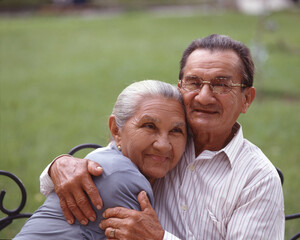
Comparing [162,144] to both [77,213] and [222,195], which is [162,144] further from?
[77,213]

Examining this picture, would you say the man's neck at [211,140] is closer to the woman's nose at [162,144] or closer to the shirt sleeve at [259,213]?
the woman's nose at [162,144]

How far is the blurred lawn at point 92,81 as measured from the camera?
→ 6.19 metres

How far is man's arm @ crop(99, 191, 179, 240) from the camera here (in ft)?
6.97

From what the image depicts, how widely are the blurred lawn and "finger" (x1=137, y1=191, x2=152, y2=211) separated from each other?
1.06m

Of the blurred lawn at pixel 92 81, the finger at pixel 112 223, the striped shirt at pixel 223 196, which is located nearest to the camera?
the finger at pixel 112 223

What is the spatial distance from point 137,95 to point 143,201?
25.9 inches

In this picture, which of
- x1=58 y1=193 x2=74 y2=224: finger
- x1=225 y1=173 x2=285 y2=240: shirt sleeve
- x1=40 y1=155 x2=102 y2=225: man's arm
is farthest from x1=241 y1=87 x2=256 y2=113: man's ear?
x1=58 y1=193 x2=74 y2=224: finger

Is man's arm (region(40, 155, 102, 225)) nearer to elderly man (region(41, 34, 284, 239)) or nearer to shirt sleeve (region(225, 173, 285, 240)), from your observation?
elderly man (region(41, 34, 284, 239))

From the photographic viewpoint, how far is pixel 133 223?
2.12m

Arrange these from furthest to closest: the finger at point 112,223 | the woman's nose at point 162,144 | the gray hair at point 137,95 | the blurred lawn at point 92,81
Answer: the blurred lawn at point 92,81, the gray hair at point 137,95, the woman's nose at point 162,144, the finger at point 112,223

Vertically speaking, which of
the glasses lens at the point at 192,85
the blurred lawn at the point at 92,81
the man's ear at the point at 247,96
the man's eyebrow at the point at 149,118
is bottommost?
the blurred lawn at the point at 92,81

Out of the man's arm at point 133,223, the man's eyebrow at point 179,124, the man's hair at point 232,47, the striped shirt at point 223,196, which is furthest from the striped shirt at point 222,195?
the man's hair at point 232,47

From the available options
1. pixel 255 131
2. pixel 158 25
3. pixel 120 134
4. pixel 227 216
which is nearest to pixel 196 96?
pixel 120 134

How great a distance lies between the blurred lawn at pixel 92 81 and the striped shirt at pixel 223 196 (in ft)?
2.79
